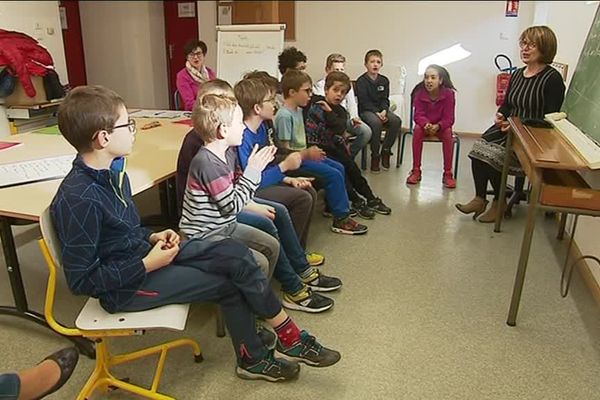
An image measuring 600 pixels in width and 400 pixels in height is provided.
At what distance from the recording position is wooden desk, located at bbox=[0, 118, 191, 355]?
1771 millimetres

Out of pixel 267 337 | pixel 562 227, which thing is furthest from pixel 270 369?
pixel 562 227

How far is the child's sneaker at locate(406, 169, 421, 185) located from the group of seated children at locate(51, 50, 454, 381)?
1.52 metres

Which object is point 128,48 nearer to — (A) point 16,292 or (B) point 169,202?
(B) point 169,202

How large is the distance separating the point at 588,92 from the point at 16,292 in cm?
269

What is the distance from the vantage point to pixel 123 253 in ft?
4.85

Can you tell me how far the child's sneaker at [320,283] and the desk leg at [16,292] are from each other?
960 mm

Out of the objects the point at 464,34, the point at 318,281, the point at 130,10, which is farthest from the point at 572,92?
the point at 130,10

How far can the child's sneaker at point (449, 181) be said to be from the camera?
401cm

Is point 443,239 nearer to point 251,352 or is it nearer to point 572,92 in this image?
point 572,92

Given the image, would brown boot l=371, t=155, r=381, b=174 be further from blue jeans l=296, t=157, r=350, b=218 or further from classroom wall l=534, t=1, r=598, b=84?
classroom wall l=534, t=1, r=598, b=84

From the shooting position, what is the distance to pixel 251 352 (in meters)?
1.74

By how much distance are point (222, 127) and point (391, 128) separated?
297 centimetres

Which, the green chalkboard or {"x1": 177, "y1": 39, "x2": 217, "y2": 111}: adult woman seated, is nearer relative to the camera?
the green chalkboard

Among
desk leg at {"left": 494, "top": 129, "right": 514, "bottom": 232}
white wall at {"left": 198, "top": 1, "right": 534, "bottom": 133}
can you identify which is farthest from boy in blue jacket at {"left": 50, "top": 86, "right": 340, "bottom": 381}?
white wall at {"left": 198, "top": 1, "right": 534, "bottom": 133}
